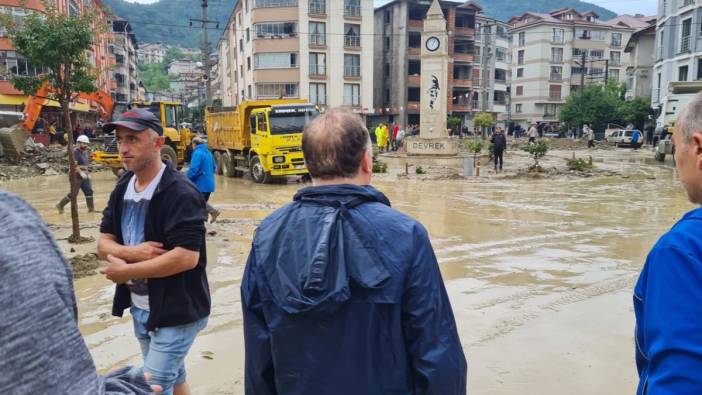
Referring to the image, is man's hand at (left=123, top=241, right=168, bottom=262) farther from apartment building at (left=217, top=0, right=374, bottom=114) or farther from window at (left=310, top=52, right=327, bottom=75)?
window at (left=310, top=52, right=327, bottom=75)

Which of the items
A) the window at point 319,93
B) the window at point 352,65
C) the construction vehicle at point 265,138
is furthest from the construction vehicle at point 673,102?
the window at point 319,93

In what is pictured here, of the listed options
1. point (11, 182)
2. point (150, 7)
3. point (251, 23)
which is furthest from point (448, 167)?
point (150, 7)

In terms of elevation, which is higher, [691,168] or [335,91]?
[335,91]

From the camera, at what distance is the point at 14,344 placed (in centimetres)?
103

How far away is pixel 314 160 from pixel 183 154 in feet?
68.4

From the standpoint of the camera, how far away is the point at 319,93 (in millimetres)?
47000

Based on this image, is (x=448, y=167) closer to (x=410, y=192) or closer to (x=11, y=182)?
(x=410, y=192)

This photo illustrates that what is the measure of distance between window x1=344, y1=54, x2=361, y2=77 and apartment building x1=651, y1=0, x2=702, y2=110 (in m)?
23.6

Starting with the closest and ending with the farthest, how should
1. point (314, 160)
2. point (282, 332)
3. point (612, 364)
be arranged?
point (282, 332) → point (314, 160) → point (612, 364)

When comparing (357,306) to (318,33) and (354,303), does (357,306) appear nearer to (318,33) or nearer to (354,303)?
(354,303)

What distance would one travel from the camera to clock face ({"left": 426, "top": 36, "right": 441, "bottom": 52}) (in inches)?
1081

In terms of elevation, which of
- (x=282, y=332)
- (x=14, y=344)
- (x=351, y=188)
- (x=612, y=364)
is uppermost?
(x=351, y=188)

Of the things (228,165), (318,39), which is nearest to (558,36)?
(318,39)

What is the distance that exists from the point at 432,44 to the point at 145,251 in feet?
87.4
